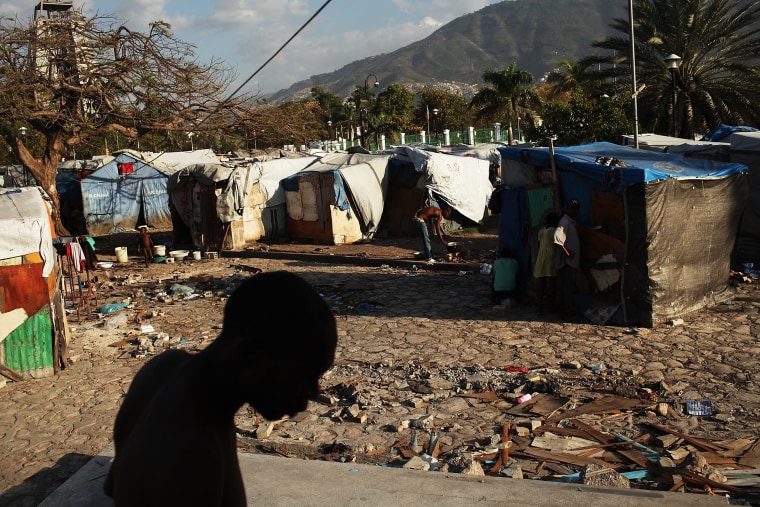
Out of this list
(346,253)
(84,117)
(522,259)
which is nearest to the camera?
(522,259)

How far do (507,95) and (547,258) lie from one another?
27.8m

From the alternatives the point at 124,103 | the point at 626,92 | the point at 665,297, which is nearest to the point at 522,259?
the point at 665,297

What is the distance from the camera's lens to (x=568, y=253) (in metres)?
8.91

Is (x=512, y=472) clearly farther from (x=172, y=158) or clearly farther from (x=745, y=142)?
(x=172, y=158)

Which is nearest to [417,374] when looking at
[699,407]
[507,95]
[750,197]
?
[699,407]

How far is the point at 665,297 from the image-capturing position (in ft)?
28.1

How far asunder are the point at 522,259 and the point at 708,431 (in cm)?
531

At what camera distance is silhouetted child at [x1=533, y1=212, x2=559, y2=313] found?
9.22m

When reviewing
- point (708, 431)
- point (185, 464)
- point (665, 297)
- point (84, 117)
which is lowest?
point (708, 431)

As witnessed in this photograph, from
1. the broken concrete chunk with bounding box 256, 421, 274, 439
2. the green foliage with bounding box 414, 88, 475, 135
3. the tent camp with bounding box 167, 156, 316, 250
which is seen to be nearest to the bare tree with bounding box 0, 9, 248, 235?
the tent camp with bounding box 167, 156, 316, 250

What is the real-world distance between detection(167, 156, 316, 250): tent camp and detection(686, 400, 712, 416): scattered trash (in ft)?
46.4

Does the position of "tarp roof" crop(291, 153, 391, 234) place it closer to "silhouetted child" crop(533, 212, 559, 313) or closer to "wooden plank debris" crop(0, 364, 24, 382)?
"silhouetted child" crop(533, 212, 559, 313)

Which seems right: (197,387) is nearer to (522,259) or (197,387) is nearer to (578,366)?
(578,366)

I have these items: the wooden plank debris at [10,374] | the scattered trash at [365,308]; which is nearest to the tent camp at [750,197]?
the scattered trash at [365,308]
